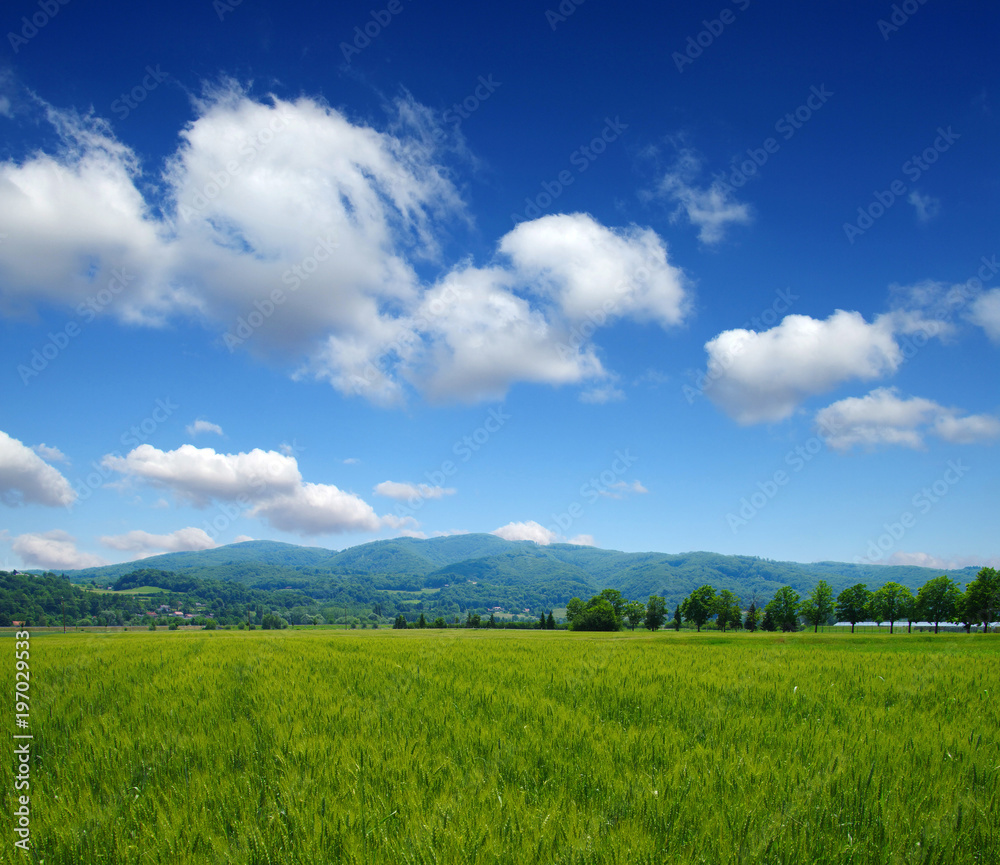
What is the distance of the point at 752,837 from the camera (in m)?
3.45

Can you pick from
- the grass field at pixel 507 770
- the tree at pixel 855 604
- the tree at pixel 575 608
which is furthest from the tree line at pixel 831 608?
the grass field at pixel 507 770

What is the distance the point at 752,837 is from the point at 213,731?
5793mm

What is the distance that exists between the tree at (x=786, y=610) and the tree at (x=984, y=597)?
98.8ft

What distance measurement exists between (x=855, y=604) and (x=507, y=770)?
13192 cm

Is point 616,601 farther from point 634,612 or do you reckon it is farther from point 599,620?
point 599,620

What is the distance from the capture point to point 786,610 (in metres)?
111

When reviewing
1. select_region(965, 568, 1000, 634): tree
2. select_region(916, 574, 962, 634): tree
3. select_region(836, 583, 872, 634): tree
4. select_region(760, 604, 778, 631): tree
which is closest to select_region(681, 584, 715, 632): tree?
select_region(760, 604, 778, 631): tree

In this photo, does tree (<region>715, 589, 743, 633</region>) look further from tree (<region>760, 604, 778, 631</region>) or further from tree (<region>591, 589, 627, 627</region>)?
tree (<region>591, 589, 627, 627</region>)

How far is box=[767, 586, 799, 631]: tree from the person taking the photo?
10938 cm

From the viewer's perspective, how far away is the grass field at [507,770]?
3.34 meters

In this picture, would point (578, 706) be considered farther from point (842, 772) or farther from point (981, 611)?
point (981, 611)

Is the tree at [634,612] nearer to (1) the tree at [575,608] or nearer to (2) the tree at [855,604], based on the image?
(1) the tree at [575,608]

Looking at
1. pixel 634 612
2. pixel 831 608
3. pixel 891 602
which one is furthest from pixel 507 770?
pixel 634 612

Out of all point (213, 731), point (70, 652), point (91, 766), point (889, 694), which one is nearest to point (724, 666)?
point (889, 694)
